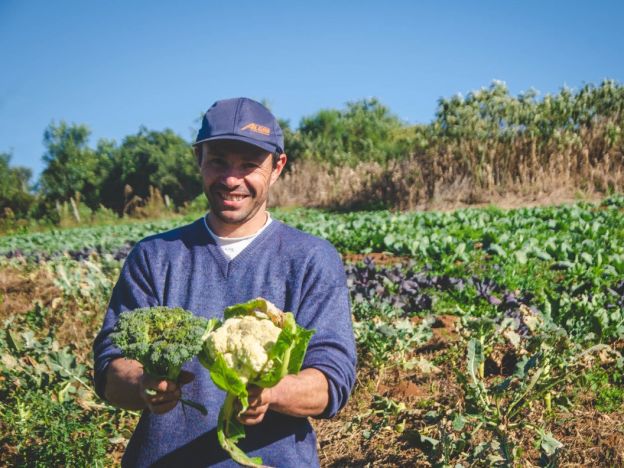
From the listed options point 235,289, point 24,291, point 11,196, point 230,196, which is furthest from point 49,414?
point 11,196

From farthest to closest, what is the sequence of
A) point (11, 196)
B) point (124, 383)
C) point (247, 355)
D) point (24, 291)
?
1. point (11, 196)
2. point (24, 291)
3. point (124, 383)
4. point (247, 355)

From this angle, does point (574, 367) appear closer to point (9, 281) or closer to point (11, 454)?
point (11, 454)

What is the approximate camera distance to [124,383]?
160cm

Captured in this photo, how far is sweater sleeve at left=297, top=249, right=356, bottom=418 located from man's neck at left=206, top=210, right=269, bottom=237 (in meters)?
0.37

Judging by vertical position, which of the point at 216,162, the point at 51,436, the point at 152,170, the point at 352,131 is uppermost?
the point at 352,131

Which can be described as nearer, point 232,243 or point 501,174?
point 232,243

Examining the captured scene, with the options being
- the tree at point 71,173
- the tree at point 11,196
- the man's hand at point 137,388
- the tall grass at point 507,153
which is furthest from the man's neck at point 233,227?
the tree at point 71,173

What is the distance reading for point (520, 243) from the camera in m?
6.89

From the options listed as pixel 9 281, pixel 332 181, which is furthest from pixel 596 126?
pixel 9 281

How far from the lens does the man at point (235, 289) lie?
5.57 ft

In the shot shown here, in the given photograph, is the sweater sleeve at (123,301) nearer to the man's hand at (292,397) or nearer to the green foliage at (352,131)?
the man's hand at (292,397)

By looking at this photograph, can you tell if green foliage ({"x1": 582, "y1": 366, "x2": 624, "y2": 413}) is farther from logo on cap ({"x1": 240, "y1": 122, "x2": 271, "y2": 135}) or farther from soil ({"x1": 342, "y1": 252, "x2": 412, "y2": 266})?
soil ({"x1": 342, "y1": 252, "x2": 412, "y2": 266})

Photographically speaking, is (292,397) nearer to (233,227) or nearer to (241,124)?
(233,227)

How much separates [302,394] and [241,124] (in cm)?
108
